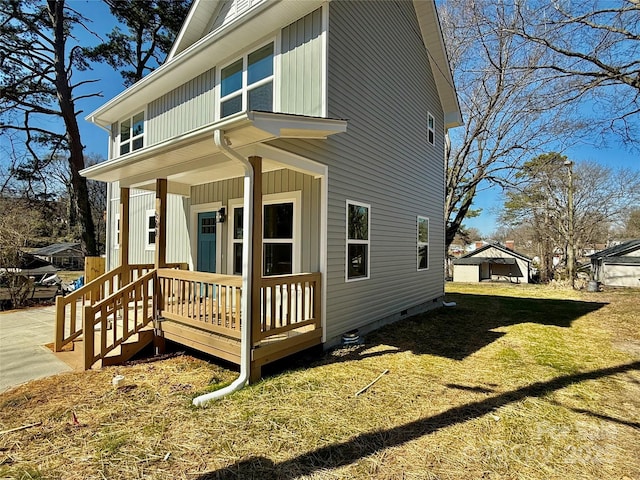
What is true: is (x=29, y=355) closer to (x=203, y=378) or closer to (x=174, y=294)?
(x=174, y=294)

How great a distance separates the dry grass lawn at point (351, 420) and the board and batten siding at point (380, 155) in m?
1.52

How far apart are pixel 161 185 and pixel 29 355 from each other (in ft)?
11.3

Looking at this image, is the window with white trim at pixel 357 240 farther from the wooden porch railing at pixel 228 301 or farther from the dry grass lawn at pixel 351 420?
the dry grass lawn at pixel 351 420

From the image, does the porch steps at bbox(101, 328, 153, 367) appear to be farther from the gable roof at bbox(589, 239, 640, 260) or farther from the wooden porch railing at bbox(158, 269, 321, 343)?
the gable roof at bbox(589, 239, 640, 260)

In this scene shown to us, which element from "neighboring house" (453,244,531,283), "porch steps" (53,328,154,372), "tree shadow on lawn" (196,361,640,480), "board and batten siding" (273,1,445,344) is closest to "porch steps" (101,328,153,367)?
"porch steps" (53,328,154,372)

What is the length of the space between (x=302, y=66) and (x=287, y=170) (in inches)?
68.2

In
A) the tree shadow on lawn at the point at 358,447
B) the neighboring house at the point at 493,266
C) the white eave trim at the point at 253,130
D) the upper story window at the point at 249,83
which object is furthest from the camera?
the neighboring house at the point at 493,266

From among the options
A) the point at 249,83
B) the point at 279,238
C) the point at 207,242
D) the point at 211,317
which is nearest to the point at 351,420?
the point at 211,317

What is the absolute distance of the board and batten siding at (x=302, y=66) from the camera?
529 cm

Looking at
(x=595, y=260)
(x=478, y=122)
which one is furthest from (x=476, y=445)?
(x=595, y=260)

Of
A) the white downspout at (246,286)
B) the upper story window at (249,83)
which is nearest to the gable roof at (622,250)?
the upper story window at (249,83)

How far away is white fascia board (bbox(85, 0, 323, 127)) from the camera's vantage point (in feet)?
17.9

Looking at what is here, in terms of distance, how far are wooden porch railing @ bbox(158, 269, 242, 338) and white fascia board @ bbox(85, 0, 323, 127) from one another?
173 inches

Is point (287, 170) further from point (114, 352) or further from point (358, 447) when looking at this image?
point (358, 447)
